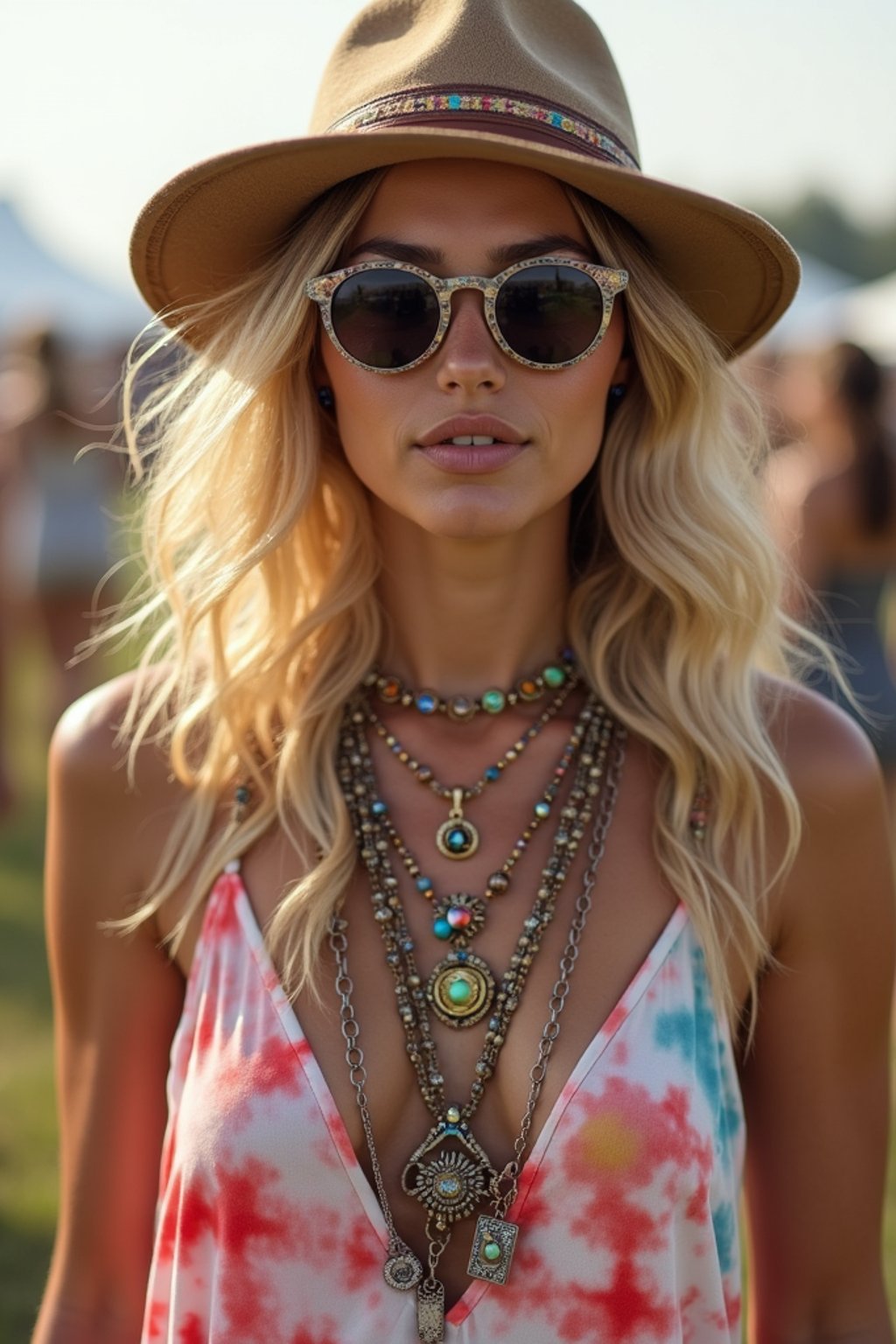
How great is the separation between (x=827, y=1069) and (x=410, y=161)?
57.9 inches

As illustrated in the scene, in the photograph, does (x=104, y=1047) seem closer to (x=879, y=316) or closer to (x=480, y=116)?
(x=480, y=116)

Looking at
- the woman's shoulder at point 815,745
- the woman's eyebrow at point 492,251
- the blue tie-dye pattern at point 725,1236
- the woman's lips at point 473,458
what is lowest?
the blue tie-dye pattern at point 725,1236

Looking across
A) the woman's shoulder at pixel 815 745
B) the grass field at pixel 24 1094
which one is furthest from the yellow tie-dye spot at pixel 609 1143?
the grass field at pixel 24 1094

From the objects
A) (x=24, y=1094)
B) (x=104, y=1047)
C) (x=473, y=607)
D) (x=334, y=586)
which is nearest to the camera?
(x=104, y=1047)

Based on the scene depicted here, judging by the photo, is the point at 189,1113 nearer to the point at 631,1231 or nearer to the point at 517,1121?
the point at 517,1121

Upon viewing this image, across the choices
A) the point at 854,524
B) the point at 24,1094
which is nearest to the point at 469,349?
the point at 24,1094

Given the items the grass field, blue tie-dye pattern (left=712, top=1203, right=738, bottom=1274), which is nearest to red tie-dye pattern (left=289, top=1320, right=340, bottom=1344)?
blue tie-dye pattern (left=712, top=1203, right=738, bottom=1274)

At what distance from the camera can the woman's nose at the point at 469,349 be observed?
2191 millimetres

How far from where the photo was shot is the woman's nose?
86.3 inches

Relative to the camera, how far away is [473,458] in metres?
2.22

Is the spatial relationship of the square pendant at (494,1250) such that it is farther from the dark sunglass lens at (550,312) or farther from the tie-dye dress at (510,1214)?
Answer: the dark sunglass lens at (550,312)

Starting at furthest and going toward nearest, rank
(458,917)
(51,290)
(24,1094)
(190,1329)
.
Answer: (51,290)
(24,1094)
(458,917)
(190,1329)

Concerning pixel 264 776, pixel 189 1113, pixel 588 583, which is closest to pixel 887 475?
pixel 588 583

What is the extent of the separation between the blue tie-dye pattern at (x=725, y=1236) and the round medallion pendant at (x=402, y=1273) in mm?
423
